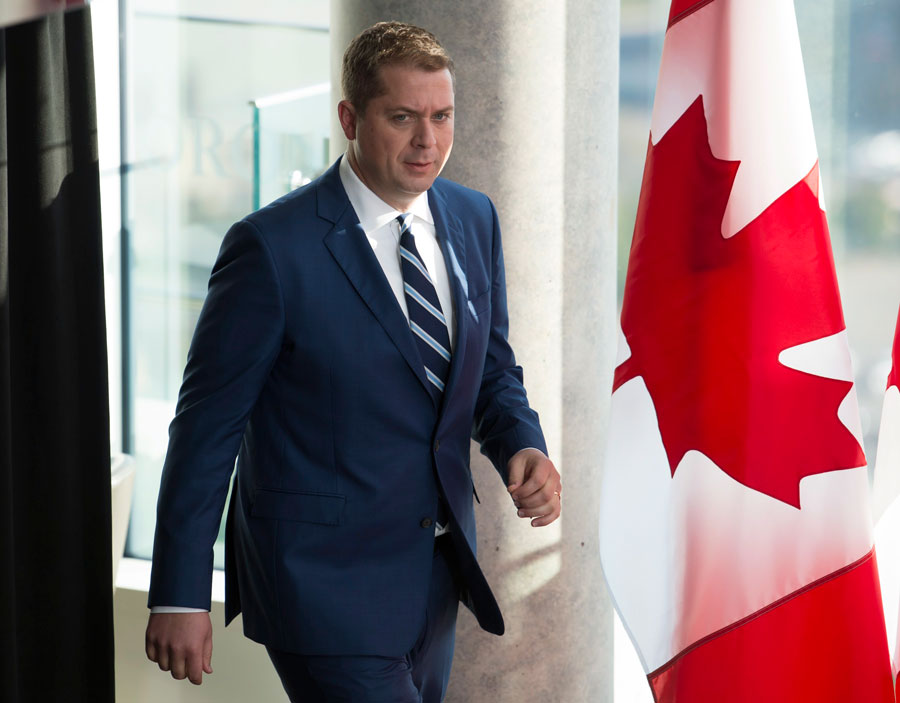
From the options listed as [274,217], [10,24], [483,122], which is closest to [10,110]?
[10,24]

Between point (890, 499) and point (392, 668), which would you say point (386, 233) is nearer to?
point (392, 668)

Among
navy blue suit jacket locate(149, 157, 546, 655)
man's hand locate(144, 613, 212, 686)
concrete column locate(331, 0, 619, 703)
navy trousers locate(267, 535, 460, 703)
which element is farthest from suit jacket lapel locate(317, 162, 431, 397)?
concrete column locate(331, 0, 619, 703)

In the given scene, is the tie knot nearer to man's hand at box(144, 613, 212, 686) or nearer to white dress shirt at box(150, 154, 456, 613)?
white dress shirt at box(150, 154, 456, 613)

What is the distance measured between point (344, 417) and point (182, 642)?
441mm

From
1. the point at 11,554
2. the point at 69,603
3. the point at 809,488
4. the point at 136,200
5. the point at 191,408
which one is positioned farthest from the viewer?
Answer: the point at 136,200

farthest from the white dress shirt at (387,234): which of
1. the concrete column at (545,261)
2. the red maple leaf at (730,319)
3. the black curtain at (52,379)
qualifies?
the black curtain at (52,379)

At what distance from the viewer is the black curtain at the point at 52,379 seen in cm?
213

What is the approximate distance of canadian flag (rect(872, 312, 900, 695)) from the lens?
76.2 inches

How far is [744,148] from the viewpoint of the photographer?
1.92 metres

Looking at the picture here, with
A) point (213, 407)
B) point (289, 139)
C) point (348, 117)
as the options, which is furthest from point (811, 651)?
point (289, 139)

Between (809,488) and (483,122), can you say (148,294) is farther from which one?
(809,488)

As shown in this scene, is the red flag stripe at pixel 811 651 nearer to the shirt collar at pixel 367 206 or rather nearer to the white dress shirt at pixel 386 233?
the white dress shirt at pixel 386 233

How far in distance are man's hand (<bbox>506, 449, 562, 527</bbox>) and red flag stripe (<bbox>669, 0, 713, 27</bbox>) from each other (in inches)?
32.9

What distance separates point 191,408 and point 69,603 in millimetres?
831
